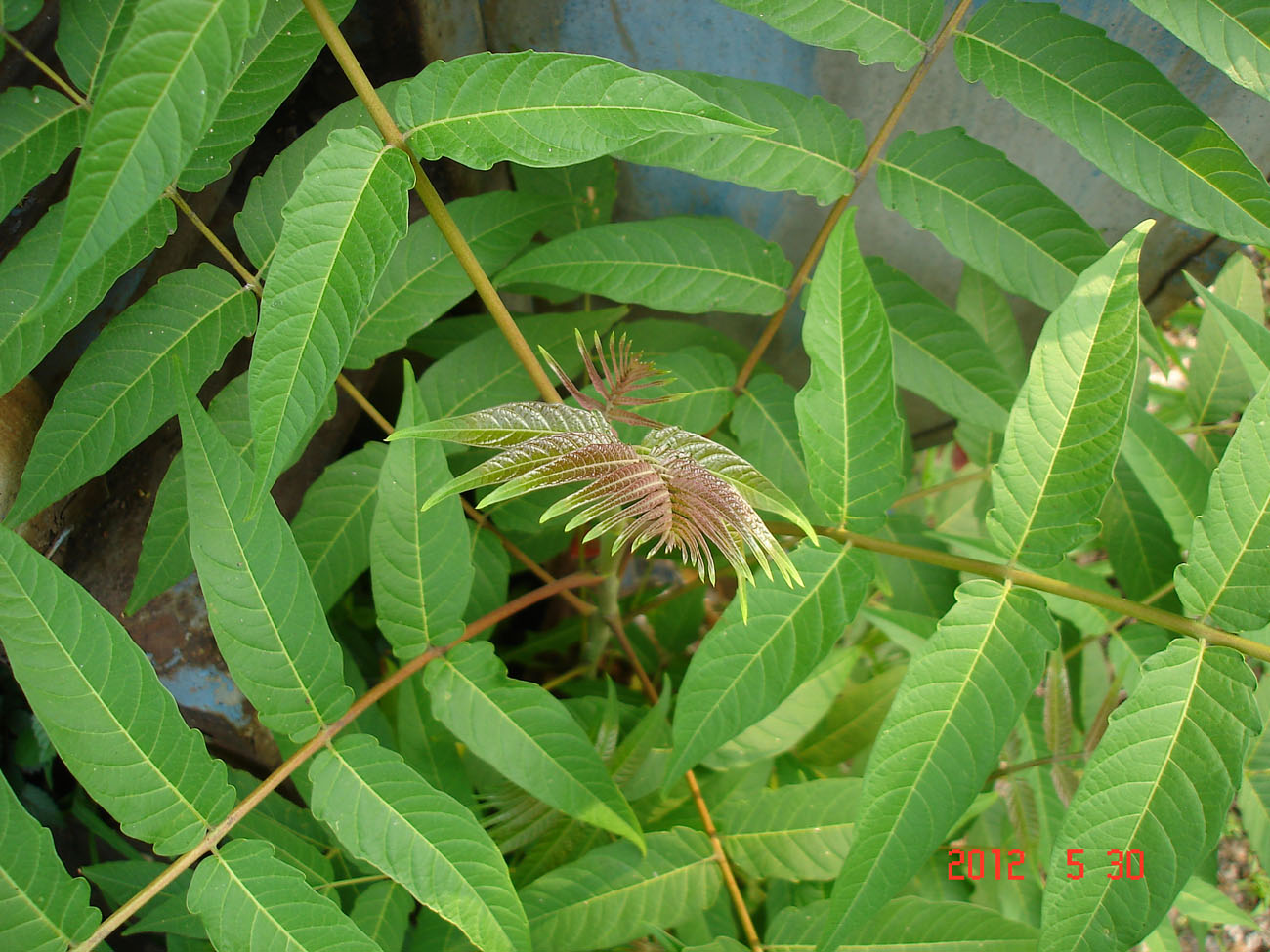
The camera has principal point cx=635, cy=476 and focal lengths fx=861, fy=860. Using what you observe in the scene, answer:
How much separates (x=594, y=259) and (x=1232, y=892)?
2289 millimetres

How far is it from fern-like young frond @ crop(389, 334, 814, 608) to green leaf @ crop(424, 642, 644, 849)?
33 centimetres

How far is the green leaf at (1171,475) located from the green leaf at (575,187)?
2.64 feet

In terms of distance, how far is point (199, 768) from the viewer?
84 centimetres

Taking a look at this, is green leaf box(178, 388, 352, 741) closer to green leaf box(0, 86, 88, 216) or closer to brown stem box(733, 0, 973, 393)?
green leaf box(0, 86, 88, 216)

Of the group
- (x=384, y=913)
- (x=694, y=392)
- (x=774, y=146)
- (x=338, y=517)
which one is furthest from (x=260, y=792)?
(x=774, y=146)

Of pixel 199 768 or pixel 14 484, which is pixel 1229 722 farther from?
pixel 14 484

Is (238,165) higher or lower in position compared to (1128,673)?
higher

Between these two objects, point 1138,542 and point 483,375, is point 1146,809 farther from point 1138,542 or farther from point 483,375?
point 483,375

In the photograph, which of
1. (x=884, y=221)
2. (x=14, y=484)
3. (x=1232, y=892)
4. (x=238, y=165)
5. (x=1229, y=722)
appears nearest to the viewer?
(x=1229, y=722)

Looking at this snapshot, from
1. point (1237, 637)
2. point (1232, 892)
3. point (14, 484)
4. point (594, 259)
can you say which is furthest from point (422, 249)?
point (1232, 892)

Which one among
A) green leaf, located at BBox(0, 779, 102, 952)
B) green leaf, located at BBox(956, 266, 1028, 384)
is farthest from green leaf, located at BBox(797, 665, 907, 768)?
green leaf, located at BBox(0, 779, 102, 952)

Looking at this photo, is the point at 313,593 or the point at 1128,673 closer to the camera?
the point at 313,593
